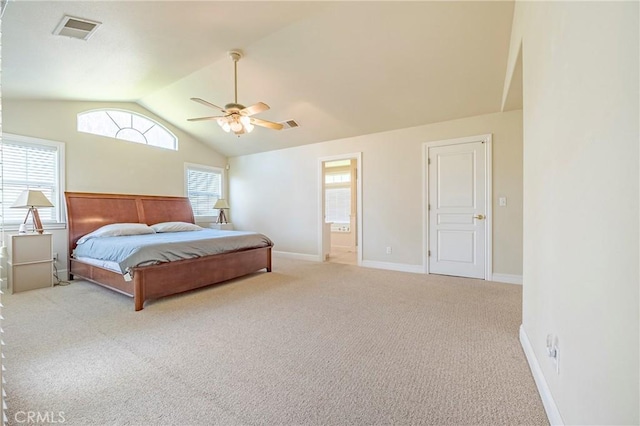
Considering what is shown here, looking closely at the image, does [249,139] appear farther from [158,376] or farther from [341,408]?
[341,408]

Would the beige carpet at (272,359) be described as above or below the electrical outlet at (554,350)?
Result: below

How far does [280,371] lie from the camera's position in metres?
1.92

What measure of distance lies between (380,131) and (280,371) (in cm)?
419

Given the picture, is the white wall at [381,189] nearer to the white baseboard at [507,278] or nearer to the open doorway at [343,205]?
the white baseboard at [507,278]

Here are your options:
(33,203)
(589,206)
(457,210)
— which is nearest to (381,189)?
(457,210)

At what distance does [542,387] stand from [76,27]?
180 inches

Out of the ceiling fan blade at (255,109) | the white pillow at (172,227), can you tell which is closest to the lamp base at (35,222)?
the white pillow at (172,227)

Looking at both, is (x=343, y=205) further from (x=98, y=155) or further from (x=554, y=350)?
(x=554, y=350)

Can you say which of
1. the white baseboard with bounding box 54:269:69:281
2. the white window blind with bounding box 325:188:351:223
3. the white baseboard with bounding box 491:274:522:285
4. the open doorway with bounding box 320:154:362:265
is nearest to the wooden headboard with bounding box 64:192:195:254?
the white baseboard with bounding box 54:269:69:281

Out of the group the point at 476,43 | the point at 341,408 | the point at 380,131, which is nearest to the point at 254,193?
the point at 380,131

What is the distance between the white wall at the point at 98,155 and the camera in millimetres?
4145

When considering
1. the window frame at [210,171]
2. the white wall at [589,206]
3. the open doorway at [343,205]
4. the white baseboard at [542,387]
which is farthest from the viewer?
the open doorway at [343,205]

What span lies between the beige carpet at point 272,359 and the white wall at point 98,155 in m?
2.01

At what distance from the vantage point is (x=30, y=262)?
3.77 meters
